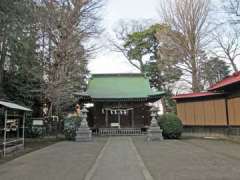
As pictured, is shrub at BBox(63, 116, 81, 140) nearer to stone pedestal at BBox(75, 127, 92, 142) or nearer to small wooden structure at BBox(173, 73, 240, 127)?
stone pedestal at BBox(75, 127, 92, 142)

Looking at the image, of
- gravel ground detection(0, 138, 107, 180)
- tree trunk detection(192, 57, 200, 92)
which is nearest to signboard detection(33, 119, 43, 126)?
gravel ground detection(0, 138, 107, 180)

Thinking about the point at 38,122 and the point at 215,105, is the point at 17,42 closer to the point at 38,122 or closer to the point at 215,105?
the point at 38,122

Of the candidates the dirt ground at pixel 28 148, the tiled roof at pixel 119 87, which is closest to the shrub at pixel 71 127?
the dirt ground at pixel 28 148

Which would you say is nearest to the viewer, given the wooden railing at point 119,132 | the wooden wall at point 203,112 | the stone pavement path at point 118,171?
the stone pavement path at point 118,171

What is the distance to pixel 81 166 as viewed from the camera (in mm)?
7793

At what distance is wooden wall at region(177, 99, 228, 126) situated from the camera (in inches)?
688

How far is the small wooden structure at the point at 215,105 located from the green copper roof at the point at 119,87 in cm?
286

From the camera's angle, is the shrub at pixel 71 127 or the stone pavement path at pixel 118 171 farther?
the shrub at pixel 71 127

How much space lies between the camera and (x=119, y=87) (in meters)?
26.1

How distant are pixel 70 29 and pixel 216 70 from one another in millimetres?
16718

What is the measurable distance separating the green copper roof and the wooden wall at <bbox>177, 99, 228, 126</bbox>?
2.69 meters

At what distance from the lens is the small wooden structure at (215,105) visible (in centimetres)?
1575

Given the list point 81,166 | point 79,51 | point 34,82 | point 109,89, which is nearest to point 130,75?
point 109,89

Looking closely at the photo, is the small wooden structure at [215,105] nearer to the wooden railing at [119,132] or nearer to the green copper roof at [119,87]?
the green copper roof at [119,87]
